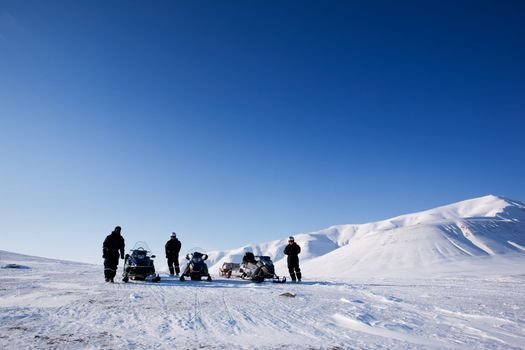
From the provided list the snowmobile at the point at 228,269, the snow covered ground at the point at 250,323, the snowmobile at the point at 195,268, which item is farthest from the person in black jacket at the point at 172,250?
the snow covered ground at the point at 250,323

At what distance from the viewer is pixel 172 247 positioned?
18422 mm

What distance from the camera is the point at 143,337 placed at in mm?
4656

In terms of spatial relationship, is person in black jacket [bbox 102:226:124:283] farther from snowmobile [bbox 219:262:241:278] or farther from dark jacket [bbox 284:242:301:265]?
dark jacket [bbox 284:242:301:265]

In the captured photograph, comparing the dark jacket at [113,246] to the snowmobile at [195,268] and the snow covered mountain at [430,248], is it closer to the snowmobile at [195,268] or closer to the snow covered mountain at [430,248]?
the snowmobile at [195,268]

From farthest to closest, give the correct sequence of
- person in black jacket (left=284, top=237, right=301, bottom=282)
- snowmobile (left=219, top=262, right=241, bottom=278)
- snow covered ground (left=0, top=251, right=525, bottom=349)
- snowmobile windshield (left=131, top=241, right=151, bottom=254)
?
snowmobile (left=219, top=262, right=241, bottom=278) → person in black jacket (left=284, top=237, right=301, bottom=282) → snowmobile windshield (left=131, top=241, right=151, bottom=254) → snow covered ground (left=0, top=251, right=525, bottom=349)

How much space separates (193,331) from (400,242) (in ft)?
243

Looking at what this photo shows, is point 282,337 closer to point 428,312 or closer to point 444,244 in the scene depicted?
point 428,312

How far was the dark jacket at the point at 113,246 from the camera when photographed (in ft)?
47.5

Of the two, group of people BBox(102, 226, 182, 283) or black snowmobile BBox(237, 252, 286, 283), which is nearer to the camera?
group of people BBox(102, 226, 182, 283)

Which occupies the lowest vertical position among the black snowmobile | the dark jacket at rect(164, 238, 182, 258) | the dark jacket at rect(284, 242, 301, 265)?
the black snowmobile

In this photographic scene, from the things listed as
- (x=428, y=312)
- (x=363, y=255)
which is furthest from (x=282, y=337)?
(x=363, y=255)

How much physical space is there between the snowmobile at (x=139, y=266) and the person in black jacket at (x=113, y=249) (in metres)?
0.44

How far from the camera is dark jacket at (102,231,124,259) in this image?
570 inches

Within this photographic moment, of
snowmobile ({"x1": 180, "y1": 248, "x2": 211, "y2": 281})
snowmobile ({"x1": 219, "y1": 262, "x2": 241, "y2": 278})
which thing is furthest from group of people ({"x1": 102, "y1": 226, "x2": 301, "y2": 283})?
snowmobile ({"x1": 219, "y1": 262, "x2": 241, "y2": 278})
